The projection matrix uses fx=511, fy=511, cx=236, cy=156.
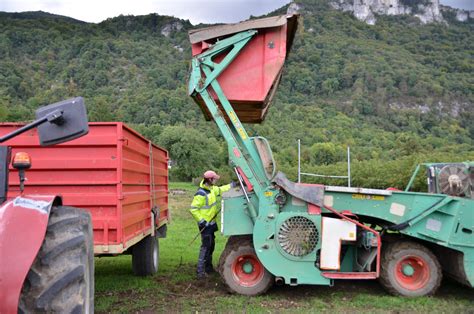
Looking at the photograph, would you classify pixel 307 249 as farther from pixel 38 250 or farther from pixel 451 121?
pixel 451 121

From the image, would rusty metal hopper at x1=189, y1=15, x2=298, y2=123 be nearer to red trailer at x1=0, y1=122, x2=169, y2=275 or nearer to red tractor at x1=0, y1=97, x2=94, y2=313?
red trailer at x1=0, y1=122, x2=169, y2=275

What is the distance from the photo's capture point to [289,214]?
6551 millimetres

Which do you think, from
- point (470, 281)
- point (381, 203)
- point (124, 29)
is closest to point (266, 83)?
point (381, 203)

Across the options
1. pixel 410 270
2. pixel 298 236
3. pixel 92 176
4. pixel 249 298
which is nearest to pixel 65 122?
pixel 92 176

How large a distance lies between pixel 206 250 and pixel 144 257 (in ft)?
3.17

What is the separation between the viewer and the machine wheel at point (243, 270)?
6.74 m

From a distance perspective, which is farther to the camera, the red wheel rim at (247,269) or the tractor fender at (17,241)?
the red wheel rim at (247,269)

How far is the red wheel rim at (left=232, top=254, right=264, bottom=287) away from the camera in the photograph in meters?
6.83

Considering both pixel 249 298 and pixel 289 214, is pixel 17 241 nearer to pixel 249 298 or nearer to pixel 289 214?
pixel 289 214

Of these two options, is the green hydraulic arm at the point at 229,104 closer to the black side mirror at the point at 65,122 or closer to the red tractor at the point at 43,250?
the red tractor at the point at 43,250

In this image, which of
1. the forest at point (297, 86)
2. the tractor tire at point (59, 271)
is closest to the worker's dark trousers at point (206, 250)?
the tractor tire at point (59, 271)

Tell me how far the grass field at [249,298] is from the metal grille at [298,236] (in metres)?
0.68

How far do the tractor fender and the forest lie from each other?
30.3 meters

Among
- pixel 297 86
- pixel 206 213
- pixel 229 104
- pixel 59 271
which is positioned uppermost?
pixel 297 86
